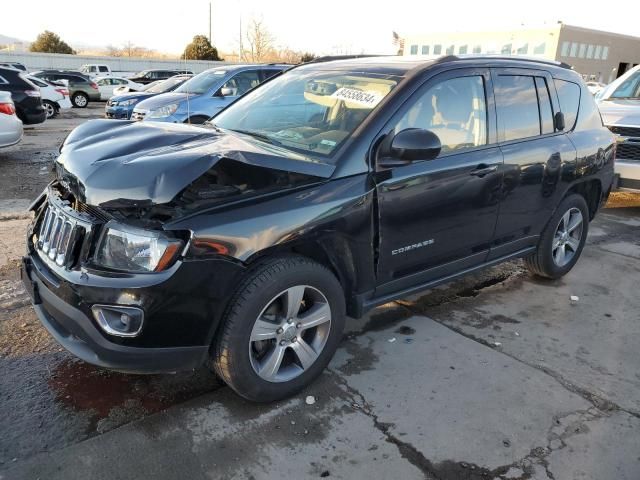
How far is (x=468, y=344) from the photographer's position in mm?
3689

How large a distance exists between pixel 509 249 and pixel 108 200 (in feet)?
10.1

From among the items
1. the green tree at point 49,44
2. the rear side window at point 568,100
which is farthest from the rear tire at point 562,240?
the green tree at point 49,44

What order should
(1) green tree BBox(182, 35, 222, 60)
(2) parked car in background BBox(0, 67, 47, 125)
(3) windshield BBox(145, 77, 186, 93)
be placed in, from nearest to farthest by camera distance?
1. (2) parked car in background BBox(0, 67, 47, 125)
2. (3) windshield BBox(145, 77, 186, 93)
3. (1) green tree BBox(182, 35, 222, 60)

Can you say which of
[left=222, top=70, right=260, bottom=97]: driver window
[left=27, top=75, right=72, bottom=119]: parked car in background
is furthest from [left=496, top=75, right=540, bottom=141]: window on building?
[left=27, top=75, right=72, bottom=119]: parked car in background

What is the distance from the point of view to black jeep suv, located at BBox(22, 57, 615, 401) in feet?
8.05

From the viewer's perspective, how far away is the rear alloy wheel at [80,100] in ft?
77.8

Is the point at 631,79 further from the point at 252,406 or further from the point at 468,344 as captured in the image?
the point at 252,406

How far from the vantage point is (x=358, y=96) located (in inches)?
132

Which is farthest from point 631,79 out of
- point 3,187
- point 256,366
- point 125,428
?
point 3,187

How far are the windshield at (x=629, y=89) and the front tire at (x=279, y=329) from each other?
307 inches

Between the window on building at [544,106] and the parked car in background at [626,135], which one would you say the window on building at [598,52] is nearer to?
the parked car in background at [626,135]

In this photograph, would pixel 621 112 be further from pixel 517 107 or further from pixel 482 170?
pixel 482 170

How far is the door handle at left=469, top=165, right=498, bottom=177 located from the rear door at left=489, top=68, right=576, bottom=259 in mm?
157

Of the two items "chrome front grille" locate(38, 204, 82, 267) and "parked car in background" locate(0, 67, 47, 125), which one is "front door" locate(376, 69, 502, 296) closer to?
"chrome front grille" locate(38, 204, 82, 267)
